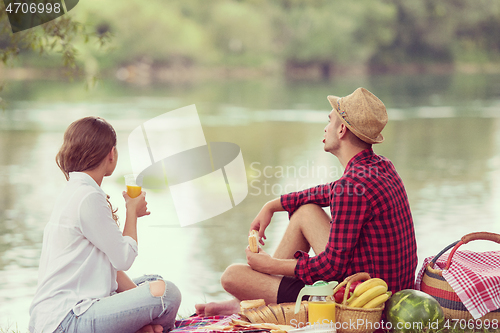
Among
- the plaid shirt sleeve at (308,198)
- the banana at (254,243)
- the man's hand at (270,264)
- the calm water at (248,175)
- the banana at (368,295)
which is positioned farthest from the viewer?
the calm water at (248,175)

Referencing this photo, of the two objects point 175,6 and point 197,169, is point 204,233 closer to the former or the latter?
point 197,169

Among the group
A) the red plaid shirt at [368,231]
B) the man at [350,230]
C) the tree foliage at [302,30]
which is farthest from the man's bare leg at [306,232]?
the tree foliage at [302,30]

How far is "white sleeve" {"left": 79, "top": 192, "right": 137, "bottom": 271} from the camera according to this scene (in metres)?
2.12

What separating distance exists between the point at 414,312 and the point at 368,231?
0.34 metres

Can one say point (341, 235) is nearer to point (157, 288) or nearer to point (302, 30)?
point (157, 288)

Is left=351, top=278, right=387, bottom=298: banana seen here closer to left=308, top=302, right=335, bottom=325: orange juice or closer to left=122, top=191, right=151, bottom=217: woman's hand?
left=308, top=302, right=335, bottom=325: orange juice

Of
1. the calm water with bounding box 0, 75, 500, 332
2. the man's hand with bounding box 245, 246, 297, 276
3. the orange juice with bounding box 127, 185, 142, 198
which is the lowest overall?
the calm water with bounding box 0, 75, 500, 332

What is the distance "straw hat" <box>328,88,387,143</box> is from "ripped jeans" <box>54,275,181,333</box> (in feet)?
3.07

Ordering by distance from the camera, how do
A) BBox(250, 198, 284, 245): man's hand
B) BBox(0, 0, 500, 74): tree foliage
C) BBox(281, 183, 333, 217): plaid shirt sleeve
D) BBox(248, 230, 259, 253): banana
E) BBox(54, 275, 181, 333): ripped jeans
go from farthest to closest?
BBox(0, 0, 500, 74): tree foliage, BBox(250, 198, 284, 245): man's hand, BBox(281, 183, 333, 217): plaid shirt sleeve, BBox(248, 230, 259, 253): banana, BBox(54, 275, 181, 333): ripped jeans

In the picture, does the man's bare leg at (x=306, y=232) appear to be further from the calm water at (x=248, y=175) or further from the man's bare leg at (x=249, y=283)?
the calm water at (x=248, y=175)

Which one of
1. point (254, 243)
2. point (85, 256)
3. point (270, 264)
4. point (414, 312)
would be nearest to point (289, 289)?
point (270, 264)

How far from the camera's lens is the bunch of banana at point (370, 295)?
225cm

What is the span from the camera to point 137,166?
951 centimetres

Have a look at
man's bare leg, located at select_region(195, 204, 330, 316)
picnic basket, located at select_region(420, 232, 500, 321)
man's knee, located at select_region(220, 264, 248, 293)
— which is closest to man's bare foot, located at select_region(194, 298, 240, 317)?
man's bare leg, located at select_region(195, 204, 330, 316)
